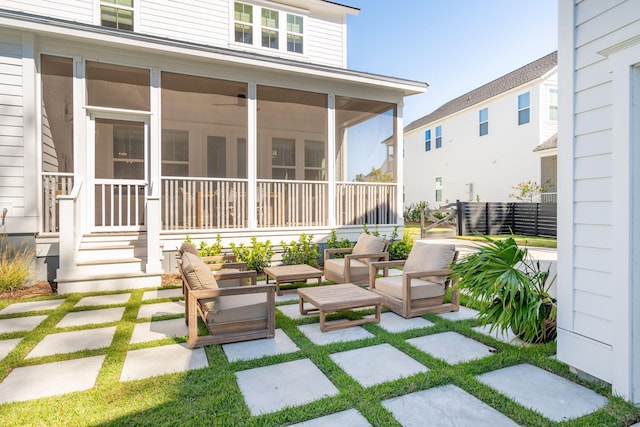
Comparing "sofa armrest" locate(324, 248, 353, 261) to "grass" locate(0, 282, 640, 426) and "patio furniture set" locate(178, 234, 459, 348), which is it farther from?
"grass" locate(0, 282, 640, 426)

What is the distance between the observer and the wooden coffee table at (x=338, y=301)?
380cm

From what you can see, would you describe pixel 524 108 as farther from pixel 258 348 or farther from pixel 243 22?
pixel 258 348

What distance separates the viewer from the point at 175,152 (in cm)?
Answer: 986

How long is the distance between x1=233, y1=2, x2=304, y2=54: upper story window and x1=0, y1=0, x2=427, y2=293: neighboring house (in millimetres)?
30

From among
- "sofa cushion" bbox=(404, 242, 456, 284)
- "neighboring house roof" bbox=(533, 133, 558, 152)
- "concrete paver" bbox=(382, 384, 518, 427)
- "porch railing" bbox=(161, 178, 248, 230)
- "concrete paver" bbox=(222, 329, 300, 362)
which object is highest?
"neighboring house roof" bbox=(533, 133, 558, 152)

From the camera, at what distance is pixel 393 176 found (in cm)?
856

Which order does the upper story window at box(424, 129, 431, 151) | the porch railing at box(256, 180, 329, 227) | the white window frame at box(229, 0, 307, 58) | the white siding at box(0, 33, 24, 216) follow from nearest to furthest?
the white siding at box(0, 33, 24, 216)
the porch railing at box(256, 180, 329, 227)
the white window frame at box(229, 0, 307, 58)
the upper story window at box(424, 129, 431, 151)

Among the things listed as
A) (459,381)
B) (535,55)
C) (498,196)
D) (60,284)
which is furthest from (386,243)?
(535,55)

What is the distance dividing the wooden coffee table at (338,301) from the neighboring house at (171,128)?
10.4ft

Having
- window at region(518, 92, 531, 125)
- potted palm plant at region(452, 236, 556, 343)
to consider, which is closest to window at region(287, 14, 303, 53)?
potted palm plant at region(452, 236, 556, 343)

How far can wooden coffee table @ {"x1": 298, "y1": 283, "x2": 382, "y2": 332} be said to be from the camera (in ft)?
12.5

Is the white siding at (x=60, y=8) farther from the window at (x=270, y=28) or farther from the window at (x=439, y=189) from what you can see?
the window at (x=439, y=189)

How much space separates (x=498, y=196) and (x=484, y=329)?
45.7 feet

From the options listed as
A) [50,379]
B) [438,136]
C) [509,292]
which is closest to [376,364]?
[509,292]
